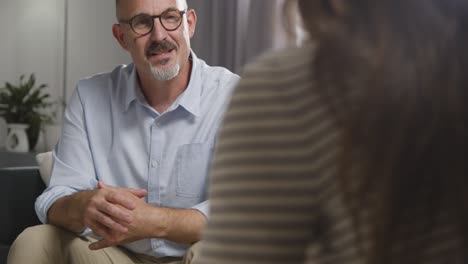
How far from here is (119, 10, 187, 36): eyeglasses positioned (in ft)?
5.81

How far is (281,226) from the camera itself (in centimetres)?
43

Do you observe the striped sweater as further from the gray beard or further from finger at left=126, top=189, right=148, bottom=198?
the gray beard

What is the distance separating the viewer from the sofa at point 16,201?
2084mm

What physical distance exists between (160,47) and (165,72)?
0.08 metres

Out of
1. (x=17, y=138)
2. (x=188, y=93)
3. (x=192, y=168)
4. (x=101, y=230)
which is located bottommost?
(x=17, y=138)

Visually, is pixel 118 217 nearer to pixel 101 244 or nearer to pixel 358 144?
pixel 101 244

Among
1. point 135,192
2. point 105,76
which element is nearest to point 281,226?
point 135,192

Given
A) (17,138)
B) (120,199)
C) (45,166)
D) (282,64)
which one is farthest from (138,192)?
(17,138)

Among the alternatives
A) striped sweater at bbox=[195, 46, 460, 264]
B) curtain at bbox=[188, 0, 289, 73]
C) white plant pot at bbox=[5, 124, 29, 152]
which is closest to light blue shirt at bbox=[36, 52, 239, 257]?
curtain at bbox=[188, 0, 289, 73]

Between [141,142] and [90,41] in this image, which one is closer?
[141,142]

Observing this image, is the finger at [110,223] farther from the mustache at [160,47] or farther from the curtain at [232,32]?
the curtain at [232,32]

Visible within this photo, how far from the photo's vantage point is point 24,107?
3.66 metres

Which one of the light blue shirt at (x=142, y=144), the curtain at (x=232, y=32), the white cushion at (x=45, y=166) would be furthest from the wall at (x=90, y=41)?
the light blue shirt at (x=142, y=144)

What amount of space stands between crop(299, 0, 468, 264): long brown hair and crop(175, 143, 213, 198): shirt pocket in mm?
1296
